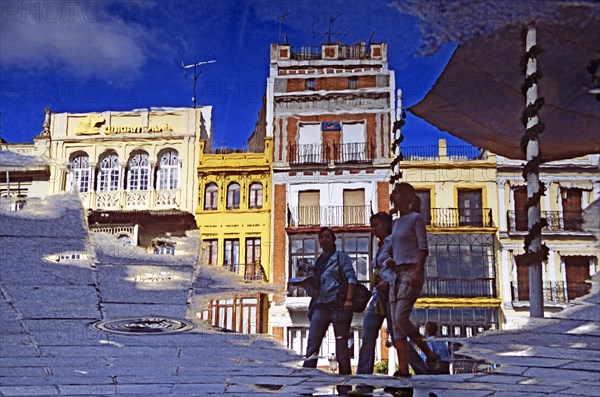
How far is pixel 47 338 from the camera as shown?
7.49 m

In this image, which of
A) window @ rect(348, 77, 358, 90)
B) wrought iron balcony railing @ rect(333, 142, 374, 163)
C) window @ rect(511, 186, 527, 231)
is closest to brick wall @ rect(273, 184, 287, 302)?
wrought iron balcony railing @ rect(333, 142, 374, 163)

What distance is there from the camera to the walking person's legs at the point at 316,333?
24.3 ft

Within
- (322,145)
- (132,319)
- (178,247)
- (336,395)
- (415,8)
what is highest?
(415,8)

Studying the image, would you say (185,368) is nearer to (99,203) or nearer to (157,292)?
(157,292)

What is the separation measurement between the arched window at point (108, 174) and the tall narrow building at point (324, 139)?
44.1 inches

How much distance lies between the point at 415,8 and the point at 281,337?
2618 millimetres

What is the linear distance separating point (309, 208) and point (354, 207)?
0.37 metres

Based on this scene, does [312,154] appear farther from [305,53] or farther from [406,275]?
[406,275]

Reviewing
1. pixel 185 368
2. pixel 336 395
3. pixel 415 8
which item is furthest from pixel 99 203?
pixel 415 8

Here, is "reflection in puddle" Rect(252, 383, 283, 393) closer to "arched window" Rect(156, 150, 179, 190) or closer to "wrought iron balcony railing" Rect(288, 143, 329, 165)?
"arched window" Rect(156, 150, 179, 190)

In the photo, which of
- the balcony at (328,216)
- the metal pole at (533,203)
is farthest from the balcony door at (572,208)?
the balcony at (328,216)

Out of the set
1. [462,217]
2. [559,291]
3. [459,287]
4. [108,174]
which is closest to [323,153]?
[462,217]

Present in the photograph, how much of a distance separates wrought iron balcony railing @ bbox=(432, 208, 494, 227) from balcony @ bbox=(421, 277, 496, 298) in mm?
440

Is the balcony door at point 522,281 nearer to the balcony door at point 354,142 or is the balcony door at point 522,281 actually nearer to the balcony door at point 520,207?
the balcony door at point 520,207
